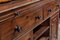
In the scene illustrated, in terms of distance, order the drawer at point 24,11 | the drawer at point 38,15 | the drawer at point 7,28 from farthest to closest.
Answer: the drawer at point 38,15
the drawer at point 24,11
the drawer at point 7,28

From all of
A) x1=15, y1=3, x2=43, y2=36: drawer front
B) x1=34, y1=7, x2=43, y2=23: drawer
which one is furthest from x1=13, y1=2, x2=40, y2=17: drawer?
x1=34, y1=7, x2=43, y2=23: drawer

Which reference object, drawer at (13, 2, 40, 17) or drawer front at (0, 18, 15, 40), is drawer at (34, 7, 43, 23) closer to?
drawer at (13, 2, 40, 17)

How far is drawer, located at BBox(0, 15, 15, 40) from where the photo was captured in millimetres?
986

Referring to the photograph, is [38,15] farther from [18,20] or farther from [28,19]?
[18,20]

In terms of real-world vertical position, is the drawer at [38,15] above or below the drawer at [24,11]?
below

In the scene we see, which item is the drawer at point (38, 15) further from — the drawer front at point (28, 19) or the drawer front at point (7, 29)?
the drawer front at point (7, 29)

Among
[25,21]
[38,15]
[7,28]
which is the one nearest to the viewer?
[7,28]

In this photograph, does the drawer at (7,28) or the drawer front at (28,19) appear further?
the drawer front at (28,19)

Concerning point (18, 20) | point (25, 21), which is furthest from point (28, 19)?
point (18, 20)

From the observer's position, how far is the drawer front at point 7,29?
3.24 ft

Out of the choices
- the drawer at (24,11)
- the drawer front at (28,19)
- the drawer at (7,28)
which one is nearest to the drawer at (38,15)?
the drawer front at (28,19)

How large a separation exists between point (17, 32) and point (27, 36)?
0.74 ft

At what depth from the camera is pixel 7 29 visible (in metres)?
1.04

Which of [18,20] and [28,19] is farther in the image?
[28,19]
